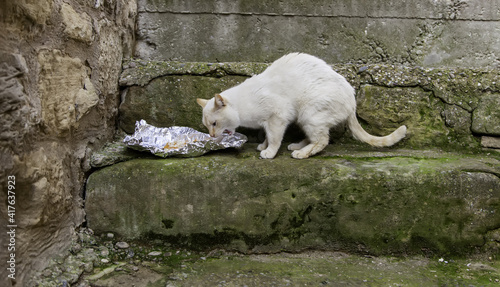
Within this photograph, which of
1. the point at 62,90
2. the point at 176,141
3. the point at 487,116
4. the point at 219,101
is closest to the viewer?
the point at 62,90

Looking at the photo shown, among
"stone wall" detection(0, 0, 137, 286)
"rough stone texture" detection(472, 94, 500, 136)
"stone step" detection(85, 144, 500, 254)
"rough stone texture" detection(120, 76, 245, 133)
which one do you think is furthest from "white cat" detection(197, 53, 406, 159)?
"stone wall" detection(0, 0, 137, 286)

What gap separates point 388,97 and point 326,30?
118cm

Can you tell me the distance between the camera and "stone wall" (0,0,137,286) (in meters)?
1.52

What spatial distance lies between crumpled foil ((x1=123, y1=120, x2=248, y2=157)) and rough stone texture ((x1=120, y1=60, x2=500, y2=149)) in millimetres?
151

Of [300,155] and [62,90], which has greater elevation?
[62,90]

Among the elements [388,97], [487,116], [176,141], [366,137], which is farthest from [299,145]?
[487,116]

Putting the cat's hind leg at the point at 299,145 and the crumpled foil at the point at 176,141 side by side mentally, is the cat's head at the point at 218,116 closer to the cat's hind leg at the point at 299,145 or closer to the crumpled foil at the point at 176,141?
the crumpled foil at the point at 176,141

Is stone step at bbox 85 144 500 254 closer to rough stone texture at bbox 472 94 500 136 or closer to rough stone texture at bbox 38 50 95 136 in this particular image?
rough stone texture at bbox 38 50 95 136

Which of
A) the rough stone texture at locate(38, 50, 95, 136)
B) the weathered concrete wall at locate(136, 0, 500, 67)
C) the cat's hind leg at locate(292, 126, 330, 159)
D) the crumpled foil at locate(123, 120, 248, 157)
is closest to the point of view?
the rough stone texture at locate(38, 50, 95, 136)

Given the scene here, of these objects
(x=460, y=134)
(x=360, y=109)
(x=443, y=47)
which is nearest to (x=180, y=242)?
(x=360, y=109)

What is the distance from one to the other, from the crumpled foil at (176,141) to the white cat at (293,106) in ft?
0.37

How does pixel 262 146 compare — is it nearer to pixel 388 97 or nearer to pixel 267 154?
pixel 267 154

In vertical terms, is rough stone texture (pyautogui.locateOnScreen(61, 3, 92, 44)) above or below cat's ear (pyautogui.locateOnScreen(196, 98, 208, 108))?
above

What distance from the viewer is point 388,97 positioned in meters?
2.72
